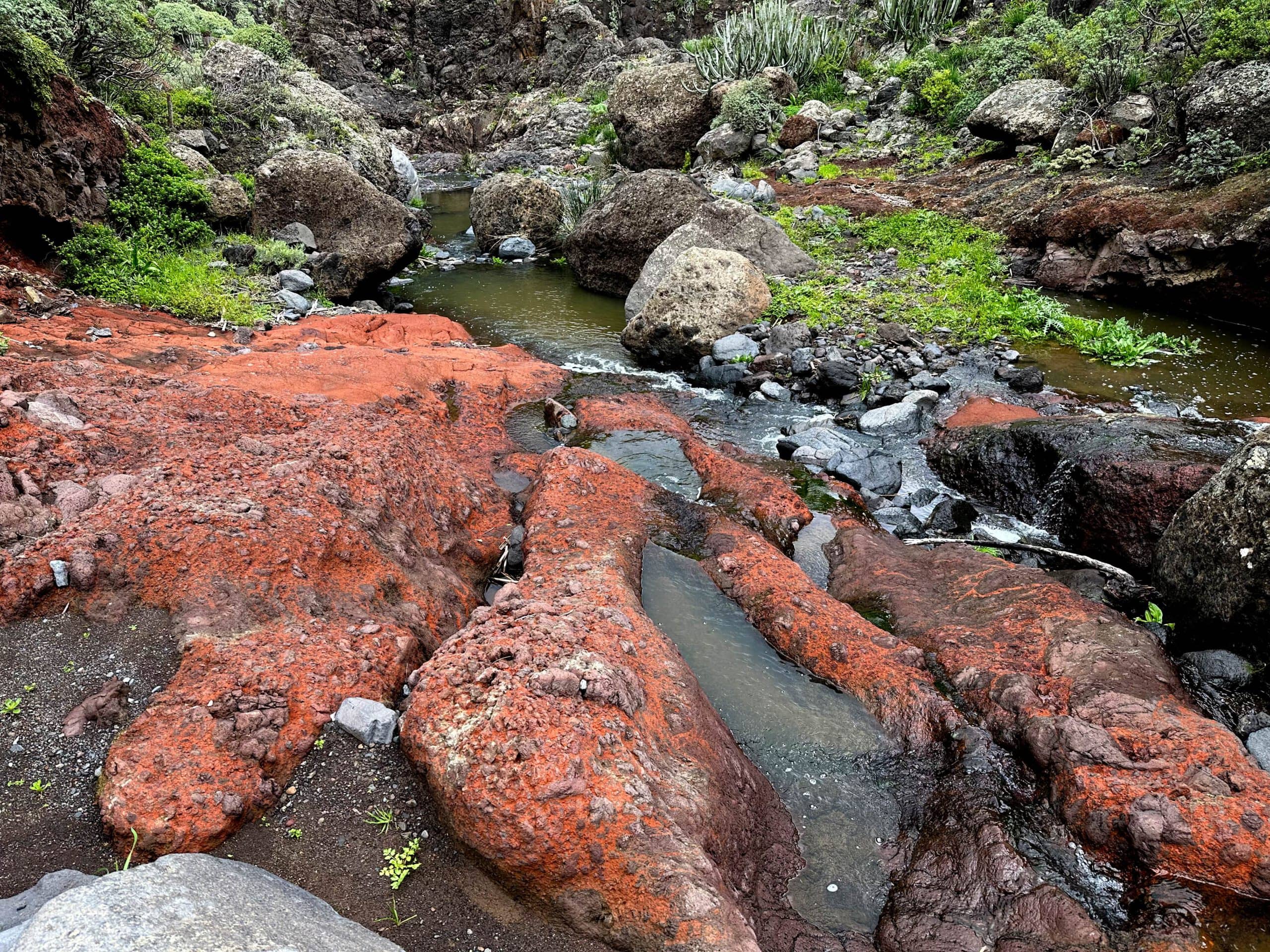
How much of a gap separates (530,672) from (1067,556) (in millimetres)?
4520

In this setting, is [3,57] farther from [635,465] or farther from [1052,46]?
[1052,46]

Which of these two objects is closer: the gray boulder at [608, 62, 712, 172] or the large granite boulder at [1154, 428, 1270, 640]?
the large granite boulder at [1154, 428, 1270, 640]

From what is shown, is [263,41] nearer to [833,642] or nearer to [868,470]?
[868,470]

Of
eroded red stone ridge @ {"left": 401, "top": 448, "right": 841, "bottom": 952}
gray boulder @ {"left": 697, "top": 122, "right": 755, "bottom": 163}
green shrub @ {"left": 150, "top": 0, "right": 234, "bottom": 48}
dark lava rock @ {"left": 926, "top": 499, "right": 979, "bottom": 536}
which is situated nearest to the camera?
eroded red stone ridge @ {"left": 401, "top": 448, "right": 841, "bottom": 952}

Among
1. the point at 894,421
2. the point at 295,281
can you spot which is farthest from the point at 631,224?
the point at 894,421

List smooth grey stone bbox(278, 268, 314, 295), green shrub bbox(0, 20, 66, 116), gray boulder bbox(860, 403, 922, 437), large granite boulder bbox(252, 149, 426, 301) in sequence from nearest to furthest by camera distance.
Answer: gray boulder bbox(860, 403, 922, 437), green shrub bbox(0, 20, 66, 116), smooth grey stone bbox(278, 268, 314, 295), large granite boulder bbox(252, 149, 426, 301)

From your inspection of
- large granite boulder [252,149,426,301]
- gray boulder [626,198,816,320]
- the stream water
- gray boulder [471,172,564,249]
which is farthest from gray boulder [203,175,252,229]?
gray boulder [626,198,816,320]

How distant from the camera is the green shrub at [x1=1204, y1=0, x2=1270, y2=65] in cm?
1017

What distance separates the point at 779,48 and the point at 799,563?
22588 millimetres

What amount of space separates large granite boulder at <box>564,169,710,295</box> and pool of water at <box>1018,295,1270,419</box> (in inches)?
261

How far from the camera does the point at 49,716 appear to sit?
2.76 meters

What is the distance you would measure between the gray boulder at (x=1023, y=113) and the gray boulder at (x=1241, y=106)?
367 centimetres

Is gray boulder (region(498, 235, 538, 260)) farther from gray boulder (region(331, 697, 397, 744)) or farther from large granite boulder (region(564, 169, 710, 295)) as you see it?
gray boulder (region(331, 697, 397, 744))

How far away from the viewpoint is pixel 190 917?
66.2 inches
